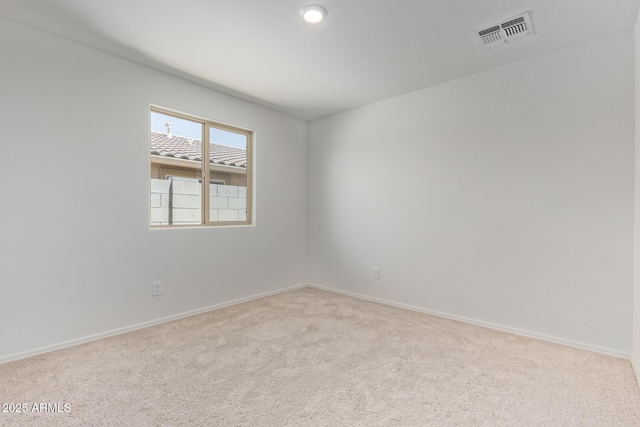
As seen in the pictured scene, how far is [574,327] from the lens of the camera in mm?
2449

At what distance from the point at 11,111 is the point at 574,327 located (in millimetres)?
4342

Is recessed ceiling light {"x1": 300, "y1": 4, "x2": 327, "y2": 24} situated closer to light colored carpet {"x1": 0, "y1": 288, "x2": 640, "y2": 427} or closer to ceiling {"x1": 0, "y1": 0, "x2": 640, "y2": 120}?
ceiling {"x1": 0, "y1": 0, "x2": 640, "y2": 120}

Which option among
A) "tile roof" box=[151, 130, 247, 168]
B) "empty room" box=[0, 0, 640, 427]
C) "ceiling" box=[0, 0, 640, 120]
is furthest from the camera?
"tile roof" box=[151, 130, 247, 168]

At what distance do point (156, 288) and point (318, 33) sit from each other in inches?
100

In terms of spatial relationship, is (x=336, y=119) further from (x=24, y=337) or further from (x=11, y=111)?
(x=24, y=337)

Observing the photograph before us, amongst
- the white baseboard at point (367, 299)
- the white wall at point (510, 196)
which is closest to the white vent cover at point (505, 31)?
the white wall at point (510, 196)

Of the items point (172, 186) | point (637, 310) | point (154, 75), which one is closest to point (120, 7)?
point (154, 75)

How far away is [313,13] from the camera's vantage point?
205 centimetres

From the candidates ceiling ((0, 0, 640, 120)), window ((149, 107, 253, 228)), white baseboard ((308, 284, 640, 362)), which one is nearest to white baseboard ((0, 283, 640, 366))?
white baseboard ((308, 284, 640, 362))

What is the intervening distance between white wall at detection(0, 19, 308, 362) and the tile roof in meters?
0.21

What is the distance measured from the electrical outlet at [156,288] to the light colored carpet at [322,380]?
0.30 meters

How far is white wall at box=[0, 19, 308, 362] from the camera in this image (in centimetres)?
219

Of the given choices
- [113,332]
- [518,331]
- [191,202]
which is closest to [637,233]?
[518,331]

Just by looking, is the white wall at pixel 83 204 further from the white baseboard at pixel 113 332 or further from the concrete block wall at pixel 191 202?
the concrete block wall at pixel 191 202
